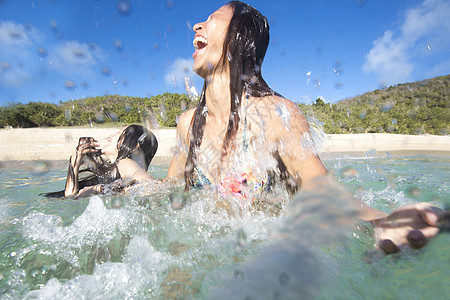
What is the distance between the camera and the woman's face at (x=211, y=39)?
6.72 feet

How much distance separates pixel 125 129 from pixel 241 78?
1938mm

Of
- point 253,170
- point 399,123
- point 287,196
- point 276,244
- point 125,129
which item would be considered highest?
point 399,123

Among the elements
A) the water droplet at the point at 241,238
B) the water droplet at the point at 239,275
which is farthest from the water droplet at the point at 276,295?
the water droplet at the point at 241,238

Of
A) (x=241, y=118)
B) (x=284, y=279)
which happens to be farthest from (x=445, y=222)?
(x=241, y=118)

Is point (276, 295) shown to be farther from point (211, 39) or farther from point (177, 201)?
point (211, 39)

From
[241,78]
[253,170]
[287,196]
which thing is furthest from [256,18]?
[287,196]

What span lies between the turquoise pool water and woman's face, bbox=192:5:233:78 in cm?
115

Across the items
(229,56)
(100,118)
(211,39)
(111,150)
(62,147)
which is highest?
(100,118)

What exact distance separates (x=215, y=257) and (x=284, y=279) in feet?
1.53

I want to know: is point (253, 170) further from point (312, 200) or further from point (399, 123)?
point (399, 123)

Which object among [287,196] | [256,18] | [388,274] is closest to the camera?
[388,274]

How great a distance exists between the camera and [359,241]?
121cm

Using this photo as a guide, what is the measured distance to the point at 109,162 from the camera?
3.38 metres

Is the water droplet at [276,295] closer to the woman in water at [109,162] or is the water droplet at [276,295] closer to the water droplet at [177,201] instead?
the water droplet at [177,201]
